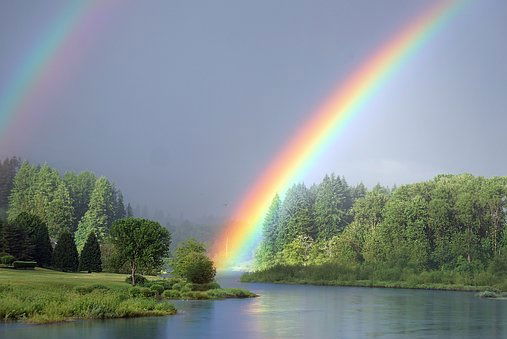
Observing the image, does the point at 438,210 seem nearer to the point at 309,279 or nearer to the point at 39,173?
the point at 309,279

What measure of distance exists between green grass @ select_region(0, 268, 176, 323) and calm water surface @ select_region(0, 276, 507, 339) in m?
1.67

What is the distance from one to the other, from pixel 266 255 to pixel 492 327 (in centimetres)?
10319

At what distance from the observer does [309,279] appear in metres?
134

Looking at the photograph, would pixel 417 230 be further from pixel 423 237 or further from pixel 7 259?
pixel 7 259

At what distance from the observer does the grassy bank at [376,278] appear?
11119 centimetres

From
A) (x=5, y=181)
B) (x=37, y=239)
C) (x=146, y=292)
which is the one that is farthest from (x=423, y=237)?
(x=5, y=181)

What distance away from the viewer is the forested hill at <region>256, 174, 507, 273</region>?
398 feet

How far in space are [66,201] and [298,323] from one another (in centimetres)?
9102

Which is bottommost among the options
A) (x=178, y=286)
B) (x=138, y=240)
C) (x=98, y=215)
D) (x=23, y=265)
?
(x=178, y=286)

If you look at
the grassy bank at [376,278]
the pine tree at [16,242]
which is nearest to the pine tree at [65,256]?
the pine tree at [16,242]

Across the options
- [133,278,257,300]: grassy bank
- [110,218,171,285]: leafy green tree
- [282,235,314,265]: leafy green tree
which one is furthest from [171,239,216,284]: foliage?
[282,235,314,265]: leafy green tree

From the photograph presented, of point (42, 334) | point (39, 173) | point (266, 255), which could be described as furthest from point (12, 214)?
point (42, 334)

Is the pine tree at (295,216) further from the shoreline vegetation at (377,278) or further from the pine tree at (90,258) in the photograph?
the pine tree at (90,258)

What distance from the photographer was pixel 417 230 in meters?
124
